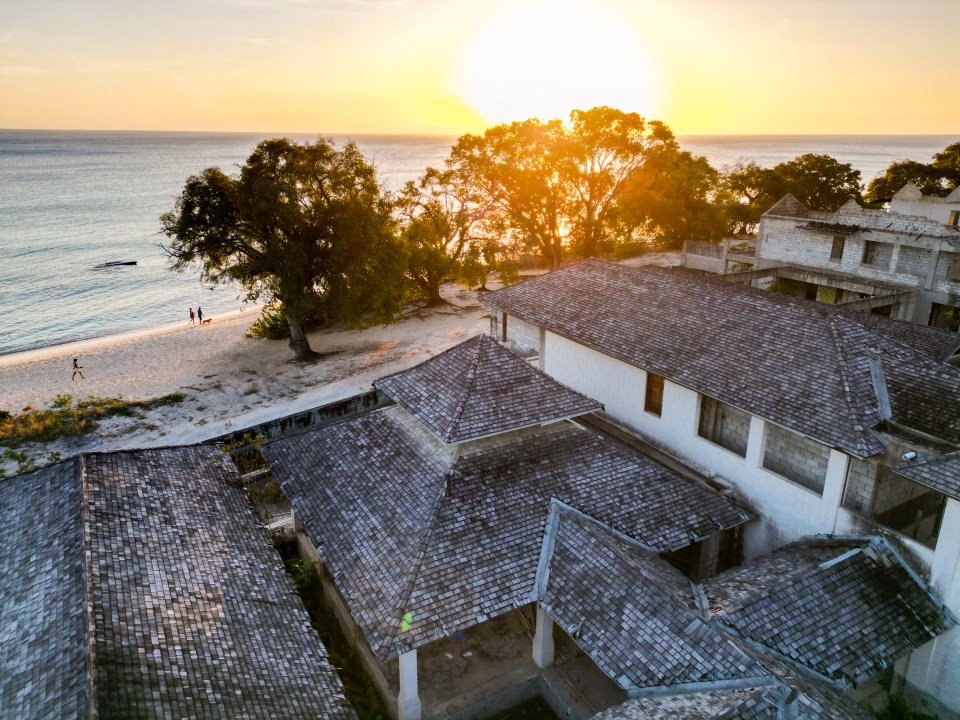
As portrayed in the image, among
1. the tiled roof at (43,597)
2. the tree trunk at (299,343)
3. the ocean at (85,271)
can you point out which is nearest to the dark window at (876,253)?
the tree trunk at (299,343)

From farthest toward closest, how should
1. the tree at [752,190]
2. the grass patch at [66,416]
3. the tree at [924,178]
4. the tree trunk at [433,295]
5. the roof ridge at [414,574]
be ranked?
the tree at [752,190], the tree at [924,178], the tree trunk at [433,295], the grass patch at [66,416], the roof ridge at [414,574]

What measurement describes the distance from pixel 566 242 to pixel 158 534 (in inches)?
1947

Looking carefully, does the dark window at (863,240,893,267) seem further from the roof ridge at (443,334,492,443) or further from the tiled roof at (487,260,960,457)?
the roof ridge at (443,334,492,443)

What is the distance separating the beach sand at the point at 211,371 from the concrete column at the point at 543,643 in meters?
20.1

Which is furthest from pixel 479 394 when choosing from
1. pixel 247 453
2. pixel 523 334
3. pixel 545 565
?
pixel 523 334

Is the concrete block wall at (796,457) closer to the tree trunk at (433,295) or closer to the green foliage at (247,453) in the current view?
the green foliage at (247,453)

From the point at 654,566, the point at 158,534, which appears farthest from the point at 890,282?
the point at 158,534

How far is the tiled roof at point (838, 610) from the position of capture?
1252 centimetres

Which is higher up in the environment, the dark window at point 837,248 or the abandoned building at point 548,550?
the dark window at point 837,248

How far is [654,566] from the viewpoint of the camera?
14.4 m

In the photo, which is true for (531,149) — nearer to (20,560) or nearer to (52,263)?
(20,560)

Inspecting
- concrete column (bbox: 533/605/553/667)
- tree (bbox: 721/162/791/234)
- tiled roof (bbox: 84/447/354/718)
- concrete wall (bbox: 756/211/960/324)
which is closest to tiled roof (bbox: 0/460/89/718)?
tiled roof (bbox: 84/447/354/718)

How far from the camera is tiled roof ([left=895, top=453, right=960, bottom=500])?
41.4 ft

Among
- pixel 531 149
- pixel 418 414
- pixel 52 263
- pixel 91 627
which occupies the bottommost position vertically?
pixel 52 263
